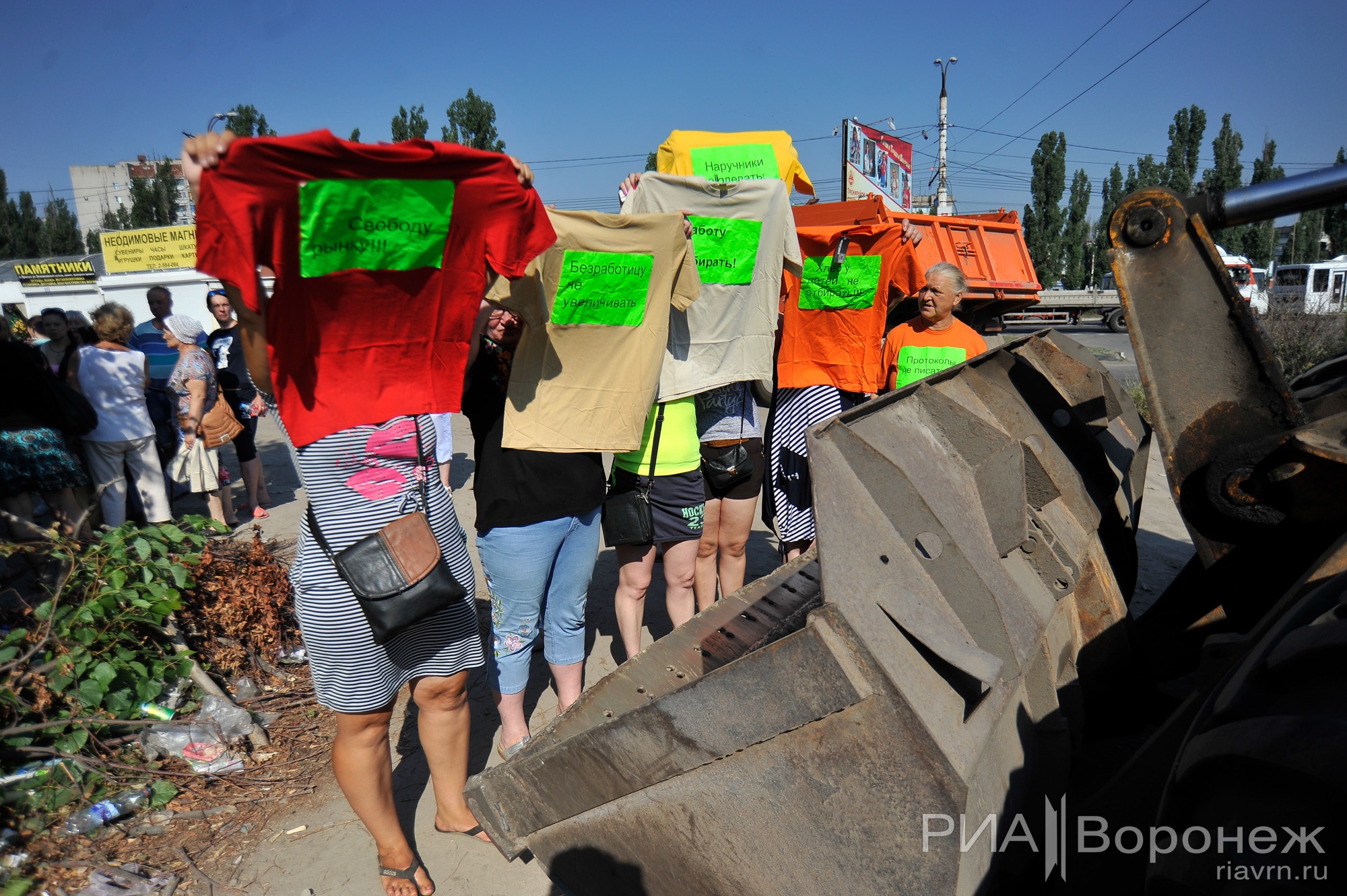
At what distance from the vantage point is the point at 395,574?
6.77ft

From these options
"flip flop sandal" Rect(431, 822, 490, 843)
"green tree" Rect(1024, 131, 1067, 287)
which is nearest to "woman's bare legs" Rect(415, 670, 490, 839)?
"flip flop sandal" Rect(431, 822, 490, 843)

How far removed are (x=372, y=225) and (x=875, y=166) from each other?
610 inches

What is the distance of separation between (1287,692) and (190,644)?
4.03 meters

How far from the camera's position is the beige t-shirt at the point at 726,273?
338cm

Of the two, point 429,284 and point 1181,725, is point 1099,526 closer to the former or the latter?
point 1181,725

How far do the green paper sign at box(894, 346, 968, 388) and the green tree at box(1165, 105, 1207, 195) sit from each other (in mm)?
46244

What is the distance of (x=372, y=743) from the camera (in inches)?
90.5

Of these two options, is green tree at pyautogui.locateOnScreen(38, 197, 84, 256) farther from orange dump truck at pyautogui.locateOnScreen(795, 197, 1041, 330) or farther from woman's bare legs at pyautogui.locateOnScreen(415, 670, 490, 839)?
woman's bare legs at pyautogui.locateOnScreen(415, 670, 490, 839)

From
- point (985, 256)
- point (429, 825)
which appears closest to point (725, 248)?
point (429, 825)

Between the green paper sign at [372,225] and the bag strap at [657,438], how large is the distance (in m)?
1.21

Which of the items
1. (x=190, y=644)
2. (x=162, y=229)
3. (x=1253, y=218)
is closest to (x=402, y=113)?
(x=162, y=229)

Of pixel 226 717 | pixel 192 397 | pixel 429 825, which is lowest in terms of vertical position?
pixel 429 825

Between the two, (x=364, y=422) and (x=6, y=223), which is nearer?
(x=364, y=422)

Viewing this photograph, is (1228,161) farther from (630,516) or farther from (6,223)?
(6,223)
